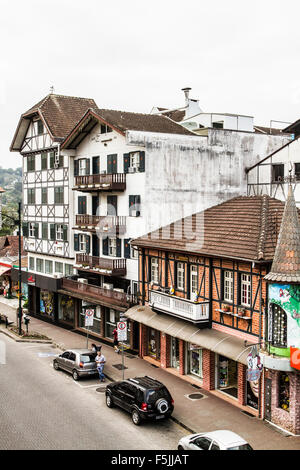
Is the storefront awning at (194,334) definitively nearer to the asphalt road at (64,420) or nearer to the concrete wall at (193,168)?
the asphalt road at (64,420)

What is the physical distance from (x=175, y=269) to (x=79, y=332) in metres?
14.2

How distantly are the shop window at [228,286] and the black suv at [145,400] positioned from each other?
5475 mm

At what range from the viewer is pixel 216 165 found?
34500 mm

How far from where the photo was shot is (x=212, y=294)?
84.4 ft

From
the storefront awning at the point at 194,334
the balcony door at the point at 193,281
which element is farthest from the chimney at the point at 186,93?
the balcony door at the point at 193,281

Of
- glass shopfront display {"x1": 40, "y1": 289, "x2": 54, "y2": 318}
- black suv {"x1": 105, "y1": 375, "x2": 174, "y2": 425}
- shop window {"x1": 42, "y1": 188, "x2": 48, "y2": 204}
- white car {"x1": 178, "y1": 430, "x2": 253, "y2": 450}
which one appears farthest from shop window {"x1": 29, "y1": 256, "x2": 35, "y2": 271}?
white car {"x1": 178, "y1": 430, "x2": 253, "y2": 450}

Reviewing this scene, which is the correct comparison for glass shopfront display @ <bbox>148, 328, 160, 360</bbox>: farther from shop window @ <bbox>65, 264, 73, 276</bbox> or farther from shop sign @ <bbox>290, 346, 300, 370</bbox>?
shop sign @ <bbox>290, 346, 300, 370</bbox>

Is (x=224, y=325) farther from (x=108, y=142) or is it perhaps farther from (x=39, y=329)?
(x=39, y=329)

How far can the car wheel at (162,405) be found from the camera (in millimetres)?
21125

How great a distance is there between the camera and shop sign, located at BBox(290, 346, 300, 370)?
64.5 ft

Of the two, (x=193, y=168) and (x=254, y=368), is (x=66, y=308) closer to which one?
(x=193, y=168)

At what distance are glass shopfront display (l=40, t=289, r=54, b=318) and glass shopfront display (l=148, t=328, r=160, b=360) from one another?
1478cm

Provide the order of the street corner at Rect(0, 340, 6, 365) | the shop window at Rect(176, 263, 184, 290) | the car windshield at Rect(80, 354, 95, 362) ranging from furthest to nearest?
the street corner at Rect(0, 340, 6, 365) < the shop window at Rect(176, 263, 184, 290) < the car windshield at Rect(80, 354, 95, 362)
